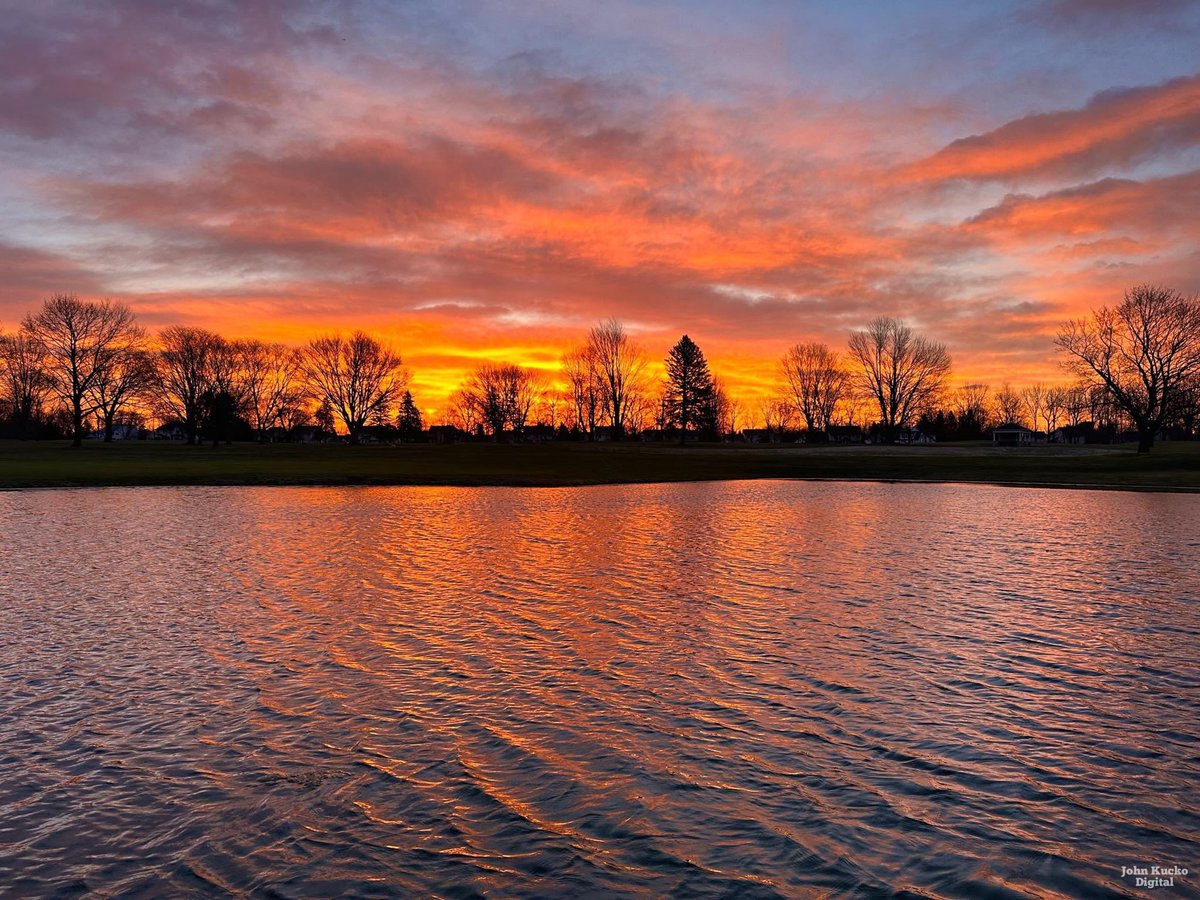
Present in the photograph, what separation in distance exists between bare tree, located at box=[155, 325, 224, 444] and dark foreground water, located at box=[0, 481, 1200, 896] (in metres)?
116

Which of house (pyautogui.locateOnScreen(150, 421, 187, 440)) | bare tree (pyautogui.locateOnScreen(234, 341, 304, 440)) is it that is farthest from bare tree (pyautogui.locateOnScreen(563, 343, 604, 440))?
house (pyautogui.locateOnScreen(150, 421, 187, 440))

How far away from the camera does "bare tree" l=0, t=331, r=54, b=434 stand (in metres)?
98.9

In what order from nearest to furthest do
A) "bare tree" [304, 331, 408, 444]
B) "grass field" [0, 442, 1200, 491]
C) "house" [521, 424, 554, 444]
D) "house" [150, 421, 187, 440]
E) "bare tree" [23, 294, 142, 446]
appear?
"grass field" [0, 442, 1200, 491] → "bare tree" [23, 294, 142, 446] → "bare tree" [304, 331, 408, 444] → "house" [521, 424, 554, 444] → "house" [150, 421, 187, 440]

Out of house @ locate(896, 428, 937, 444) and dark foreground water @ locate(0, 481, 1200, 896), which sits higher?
house @ locate(896, 428, 937, 444)

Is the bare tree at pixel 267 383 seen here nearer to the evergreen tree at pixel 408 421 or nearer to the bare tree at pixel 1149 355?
the evergreen tree at pixel 408 421

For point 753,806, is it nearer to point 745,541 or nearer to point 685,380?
point 745,541

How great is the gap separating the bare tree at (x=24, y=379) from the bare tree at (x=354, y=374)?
40.1m

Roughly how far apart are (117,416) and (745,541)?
15313cm

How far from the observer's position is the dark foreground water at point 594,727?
18.0 ft

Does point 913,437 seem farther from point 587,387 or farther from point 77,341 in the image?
point 77,341

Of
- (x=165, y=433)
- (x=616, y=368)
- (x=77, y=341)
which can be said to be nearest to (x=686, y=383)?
(x=616, y=368)

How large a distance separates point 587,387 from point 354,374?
45834 mm

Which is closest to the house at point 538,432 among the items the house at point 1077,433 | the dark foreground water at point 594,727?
the house at point 1077,433

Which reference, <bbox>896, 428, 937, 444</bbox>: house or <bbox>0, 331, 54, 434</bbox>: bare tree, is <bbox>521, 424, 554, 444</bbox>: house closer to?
<bbox>896, 428, 937, 444</bbox>: house
